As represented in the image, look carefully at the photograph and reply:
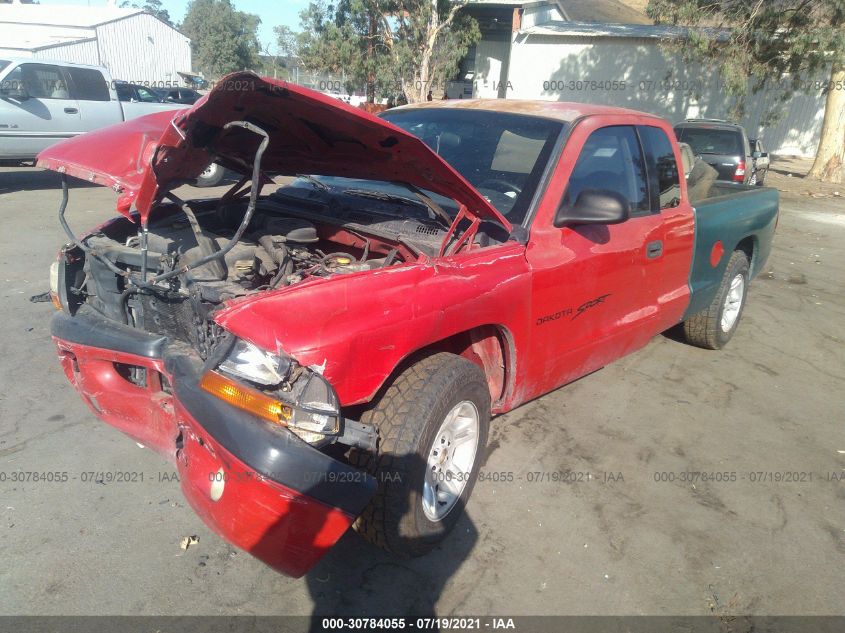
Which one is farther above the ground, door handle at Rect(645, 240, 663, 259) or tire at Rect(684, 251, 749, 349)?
door handle at Rect(645, 240, 663, 259)

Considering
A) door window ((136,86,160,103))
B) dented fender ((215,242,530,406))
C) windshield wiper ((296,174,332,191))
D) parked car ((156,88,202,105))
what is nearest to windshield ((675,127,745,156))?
door window ((136,86,160,103))

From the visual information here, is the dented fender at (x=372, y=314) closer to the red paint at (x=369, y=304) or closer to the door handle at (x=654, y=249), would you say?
the red paint at (x=369, y=304)

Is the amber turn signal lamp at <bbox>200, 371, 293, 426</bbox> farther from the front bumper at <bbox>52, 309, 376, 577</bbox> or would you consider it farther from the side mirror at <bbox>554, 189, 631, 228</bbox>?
the side mirror at <bbox>554, 189, 631, 228</bbox>

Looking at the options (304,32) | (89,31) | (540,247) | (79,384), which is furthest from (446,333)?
A: (89,31)

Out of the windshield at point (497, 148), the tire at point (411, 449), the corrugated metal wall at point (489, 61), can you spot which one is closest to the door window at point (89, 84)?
the windshield at point (497, 148)

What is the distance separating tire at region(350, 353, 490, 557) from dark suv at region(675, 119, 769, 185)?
37.5 feet

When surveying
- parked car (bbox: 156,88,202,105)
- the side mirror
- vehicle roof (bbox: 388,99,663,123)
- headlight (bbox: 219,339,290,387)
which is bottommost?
headlight (bbox: 219,339,290,387)

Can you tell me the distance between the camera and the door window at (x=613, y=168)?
3.32m

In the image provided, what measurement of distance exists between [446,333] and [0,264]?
5.60 metres

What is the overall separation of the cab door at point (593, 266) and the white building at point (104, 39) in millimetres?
28207

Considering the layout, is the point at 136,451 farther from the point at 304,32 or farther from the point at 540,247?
the point at 304,32

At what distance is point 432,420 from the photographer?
2438mm

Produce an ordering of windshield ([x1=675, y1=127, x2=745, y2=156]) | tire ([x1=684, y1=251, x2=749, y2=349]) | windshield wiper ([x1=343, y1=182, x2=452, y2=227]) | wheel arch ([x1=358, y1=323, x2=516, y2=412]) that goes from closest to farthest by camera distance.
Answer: wheel arch ([x1=358, y1=323, x2=516, y2=412]), windshield wiper ([x1=343, y1=182, x2=452, y2=227]), tire ([x1=684, y1=251, x2=749, y2=349]), windshield ([x1=675, y1=127, x2=745, y2=156])

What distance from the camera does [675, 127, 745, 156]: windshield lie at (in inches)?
510
